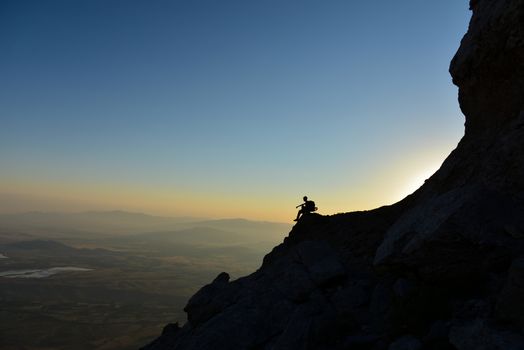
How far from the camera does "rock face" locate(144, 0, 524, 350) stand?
1253 cm

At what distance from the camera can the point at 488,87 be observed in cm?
1891

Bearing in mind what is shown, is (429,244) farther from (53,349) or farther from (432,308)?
(53,349)

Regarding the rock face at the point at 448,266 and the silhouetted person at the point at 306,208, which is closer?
the rock face at the point at 448,266

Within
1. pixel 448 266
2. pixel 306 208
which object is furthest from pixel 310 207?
pixel 448 266

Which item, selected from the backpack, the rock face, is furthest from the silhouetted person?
the rock face

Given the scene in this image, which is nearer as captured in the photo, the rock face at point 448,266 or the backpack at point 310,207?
the rock face at point 448,266

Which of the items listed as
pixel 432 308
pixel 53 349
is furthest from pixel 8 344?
pixel 432 308

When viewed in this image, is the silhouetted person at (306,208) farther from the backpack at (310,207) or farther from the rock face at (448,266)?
the rock face at (448,266)

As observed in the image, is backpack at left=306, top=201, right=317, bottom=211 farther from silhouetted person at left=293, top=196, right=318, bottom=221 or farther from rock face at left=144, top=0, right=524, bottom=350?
rock face at left=144, top=0, right=524, bottom=350

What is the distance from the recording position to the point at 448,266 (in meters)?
13.8

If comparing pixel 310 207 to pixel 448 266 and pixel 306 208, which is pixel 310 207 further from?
pixel 448 266

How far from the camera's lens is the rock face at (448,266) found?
1253 centimetres

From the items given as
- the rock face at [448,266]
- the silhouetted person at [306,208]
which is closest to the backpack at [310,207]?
the silhouetted person at [306,208]

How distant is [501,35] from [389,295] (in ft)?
42.1
